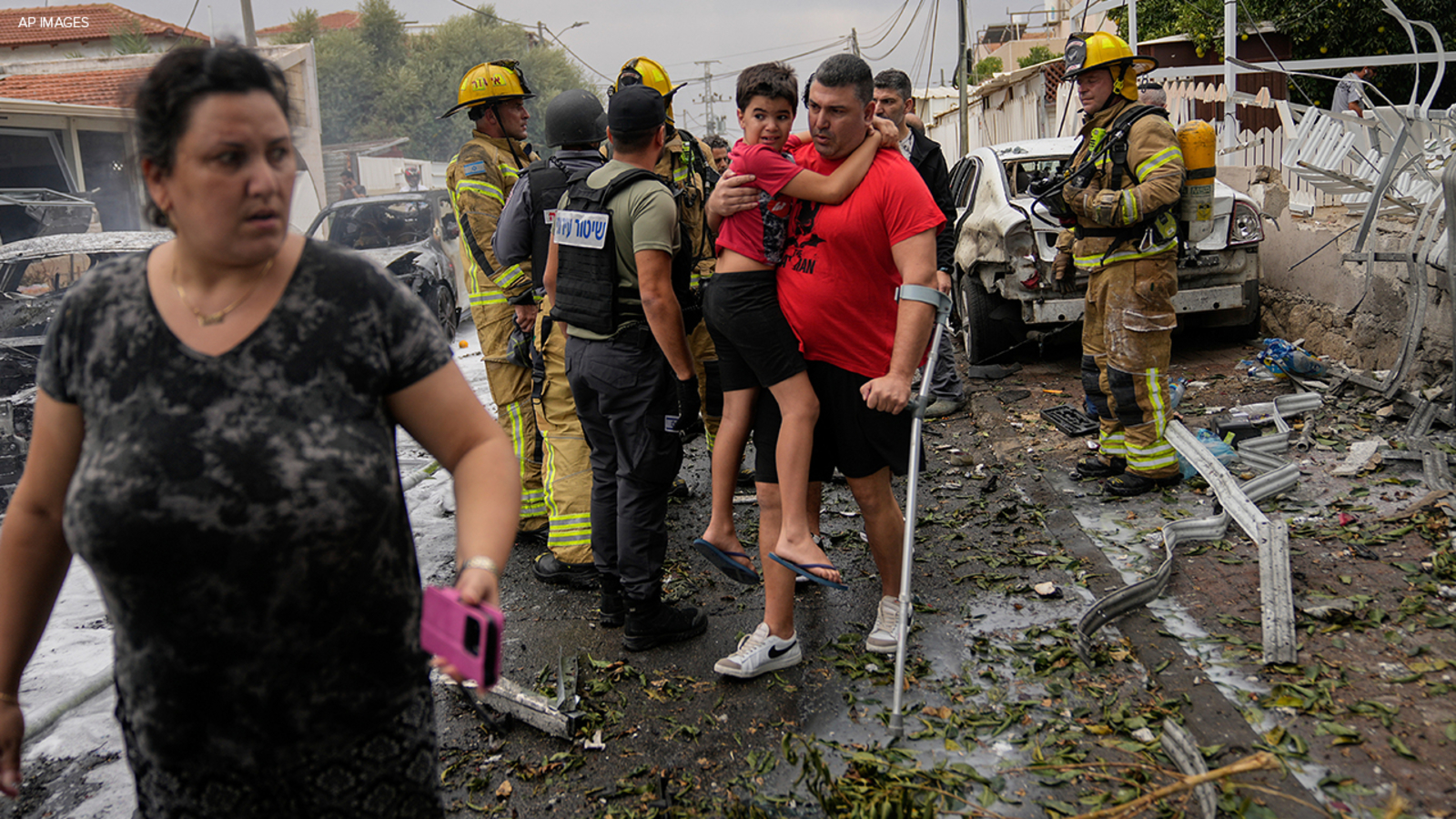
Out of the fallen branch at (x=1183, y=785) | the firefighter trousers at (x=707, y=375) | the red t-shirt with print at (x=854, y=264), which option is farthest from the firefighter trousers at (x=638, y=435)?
the fallen branch at (x=1183, y=785)

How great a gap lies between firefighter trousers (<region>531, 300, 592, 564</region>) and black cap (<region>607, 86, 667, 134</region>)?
1.11m

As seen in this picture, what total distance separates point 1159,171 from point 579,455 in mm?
3306

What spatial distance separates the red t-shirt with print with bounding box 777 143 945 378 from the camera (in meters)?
3.53

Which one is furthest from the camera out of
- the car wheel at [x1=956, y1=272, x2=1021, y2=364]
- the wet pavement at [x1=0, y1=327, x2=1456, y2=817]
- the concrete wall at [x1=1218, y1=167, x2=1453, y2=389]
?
the car wheel at [x1=956, y1=272, x2=1021, y2=364]

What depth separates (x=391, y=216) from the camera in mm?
13000

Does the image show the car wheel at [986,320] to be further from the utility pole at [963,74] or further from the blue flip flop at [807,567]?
the utility pole at [963,74]

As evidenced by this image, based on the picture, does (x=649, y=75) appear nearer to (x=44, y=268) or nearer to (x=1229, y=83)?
(x=44, y=268)

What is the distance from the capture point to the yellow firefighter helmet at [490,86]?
5402 millimetres

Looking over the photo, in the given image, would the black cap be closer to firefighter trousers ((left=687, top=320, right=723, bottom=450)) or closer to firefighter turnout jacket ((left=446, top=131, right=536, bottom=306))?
firefighter turnout jacket ((left=446, top=131, right=536, bottom=306))

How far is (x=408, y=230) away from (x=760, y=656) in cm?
1050

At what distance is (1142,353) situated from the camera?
548cm

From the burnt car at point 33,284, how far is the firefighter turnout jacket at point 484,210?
229 centimetres

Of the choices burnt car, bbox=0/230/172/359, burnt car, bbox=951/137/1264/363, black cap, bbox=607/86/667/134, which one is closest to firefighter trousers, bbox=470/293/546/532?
black cap, bbox=607/86/667/134

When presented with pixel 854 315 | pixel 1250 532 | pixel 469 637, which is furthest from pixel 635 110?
pixel 1250 532
